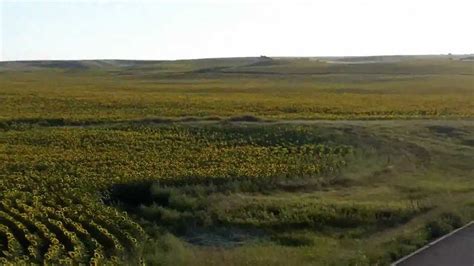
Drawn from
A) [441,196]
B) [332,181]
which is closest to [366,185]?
[332,181]

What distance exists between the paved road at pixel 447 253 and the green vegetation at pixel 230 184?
0.47 meters

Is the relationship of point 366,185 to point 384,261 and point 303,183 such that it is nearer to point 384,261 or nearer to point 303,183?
point 303,183

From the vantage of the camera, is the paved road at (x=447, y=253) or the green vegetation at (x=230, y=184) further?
the green vegetation at (x=230, y=184)

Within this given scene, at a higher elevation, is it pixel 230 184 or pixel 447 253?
pixel 447 253

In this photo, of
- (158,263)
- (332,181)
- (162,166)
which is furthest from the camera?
(162,166)

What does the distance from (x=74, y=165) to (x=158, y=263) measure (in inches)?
521

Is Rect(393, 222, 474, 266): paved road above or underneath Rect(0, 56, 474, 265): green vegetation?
above

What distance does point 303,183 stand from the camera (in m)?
25.6

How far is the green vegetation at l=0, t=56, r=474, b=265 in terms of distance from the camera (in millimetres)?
17344

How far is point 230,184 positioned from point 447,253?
10.8 m

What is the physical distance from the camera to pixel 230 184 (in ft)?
82.7

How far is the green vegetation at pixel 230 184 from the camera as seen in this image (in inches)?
683

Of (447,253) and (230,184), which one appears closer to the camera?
(447,253)

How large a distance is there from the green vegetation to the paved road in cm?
47
